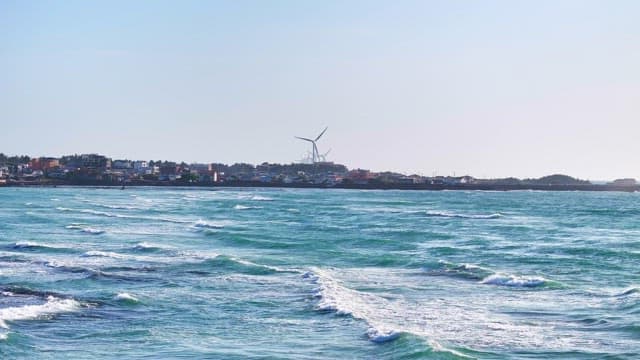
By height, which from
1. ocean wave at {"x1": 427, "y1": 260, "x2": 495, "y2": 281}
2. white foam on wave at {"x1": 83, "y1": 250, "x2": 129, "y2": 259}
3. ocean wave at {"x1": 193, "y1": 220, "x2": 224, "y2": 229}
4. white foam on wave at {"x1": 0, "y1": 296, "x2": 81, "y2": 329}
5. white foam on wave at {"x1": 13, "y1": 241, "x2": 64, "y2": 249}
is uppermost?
ocean wave at {"x1": 193, "y1": 220, "x2": 224, "y2": 229}

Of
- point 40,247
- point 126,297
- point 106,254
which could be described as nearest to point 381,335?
point 126,297

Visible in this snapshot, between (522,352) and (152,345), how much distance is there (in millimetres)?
9230

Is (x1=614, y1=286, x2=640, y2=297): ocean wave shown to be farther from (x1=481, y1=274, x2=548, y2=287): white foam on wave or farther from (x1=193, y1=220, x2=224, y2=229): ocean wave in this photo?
(x1=193, y1=220, x2=224, y2=229): ocean wave

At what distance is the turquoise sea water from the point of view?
79.4ft

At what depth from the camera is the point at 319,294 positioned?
1309 inches

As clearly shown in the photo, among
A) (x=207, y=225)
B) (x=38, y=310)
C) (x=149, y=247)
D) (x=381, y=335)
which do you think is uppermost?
(x=207, y=225)

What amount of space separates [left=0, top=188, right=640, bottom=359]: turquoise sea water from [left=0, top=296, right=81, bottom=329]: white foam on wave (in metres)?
0.06

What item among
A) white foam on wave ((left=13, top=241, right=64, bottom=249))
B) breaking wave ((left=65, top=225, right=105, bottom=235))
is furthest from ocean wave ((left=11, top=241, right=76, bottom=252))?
breaking wave ((left=65, top=225, right=105, bottom=235))

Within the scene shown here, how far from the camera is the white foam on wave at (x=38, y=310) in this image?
27828mm

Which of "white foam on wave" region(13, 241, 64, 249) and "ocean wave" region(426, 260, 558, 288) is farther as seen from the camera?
"white foam on wave" region(13, 241, 64, 249)

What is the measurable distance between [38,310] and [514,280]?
58.5ft

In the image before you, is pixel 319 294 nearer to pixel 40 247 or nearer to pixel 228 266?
pixel 228 266

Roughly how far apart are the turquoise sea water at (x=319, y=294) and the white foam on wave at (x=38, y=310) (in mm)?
64

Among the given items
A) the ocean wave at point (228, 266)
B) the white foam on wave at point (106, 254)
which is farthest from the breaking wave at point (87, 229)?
the ocean wave at point (228, 266)
